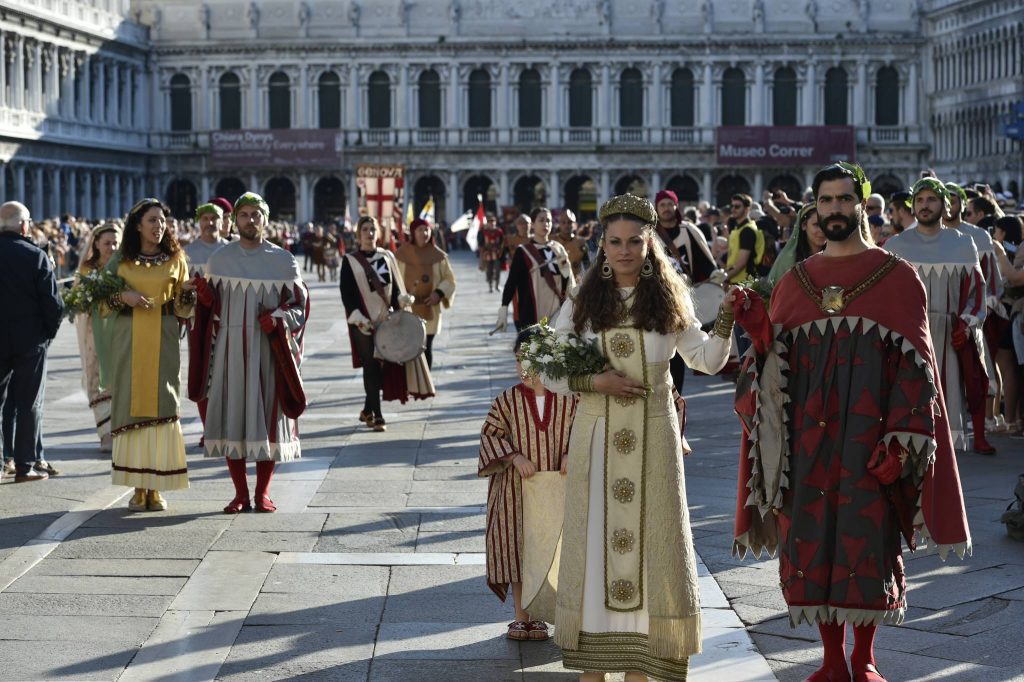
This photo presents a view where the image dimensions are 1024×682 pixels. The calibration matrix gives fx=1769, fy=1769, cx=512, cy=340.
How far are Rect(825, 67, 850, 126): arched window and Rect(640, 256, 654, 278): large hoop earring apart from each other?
206 ft

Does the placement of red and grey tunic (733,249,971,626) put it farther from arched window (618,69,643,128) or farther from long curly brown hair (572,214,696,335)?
arched window (618,69,643,128)

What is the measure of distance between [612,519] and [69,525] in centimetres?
398

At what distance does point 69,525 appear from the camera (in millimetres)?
8586

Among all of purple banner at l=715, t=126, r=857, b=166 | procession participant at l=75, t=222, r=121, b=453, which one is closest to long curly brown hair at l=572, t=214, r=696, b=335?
procession participant at l=75, t=222, r=121, b=453

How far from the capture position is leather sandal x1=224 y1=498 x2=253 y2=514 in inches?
352

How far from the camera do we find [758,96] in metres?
66.8

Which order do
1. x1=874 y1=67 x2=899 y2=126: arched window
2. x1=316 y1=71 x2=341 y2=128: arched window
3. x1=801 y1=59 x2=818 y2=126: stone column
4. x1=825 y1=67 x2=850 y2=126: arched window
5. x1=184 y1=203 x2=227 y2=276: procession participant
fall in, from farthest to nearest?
x1=316 y1=71 x2=341 y2=128: arched window
x1=825 y1=67 x2=850 y2=126: arched window
x1=801 y1=59 x2=818 y2=126: stone column
x1=874 y1=67 x2=899 y2=126: arched window
x1=184 y1=203 x2=227 y2=276: procession participant

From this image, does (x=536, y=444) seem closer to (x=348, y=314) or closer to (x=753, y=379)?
(x=753, y=379)

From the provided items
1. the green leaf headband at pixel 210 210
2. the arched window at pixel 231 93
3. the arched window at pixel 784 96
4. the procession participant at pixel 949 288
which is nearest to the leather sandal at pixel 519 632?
the procession participant at pixel 949 288

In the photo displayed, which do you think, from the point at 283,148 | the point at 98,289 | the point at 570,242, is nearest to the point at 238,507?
the point at 98,289

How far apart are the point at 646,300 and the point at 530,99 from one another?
63164mm

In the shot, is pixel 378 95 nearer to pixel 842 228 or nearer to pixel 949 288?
pixel 949 288

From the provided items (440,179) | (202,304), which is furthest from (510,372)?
(440,179)

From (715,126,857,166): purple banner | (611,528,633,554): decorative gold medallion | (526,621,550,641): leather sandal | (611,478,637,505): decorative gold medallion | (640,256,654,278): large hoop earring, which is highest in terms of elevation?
(715,126,857,166): purple banner
